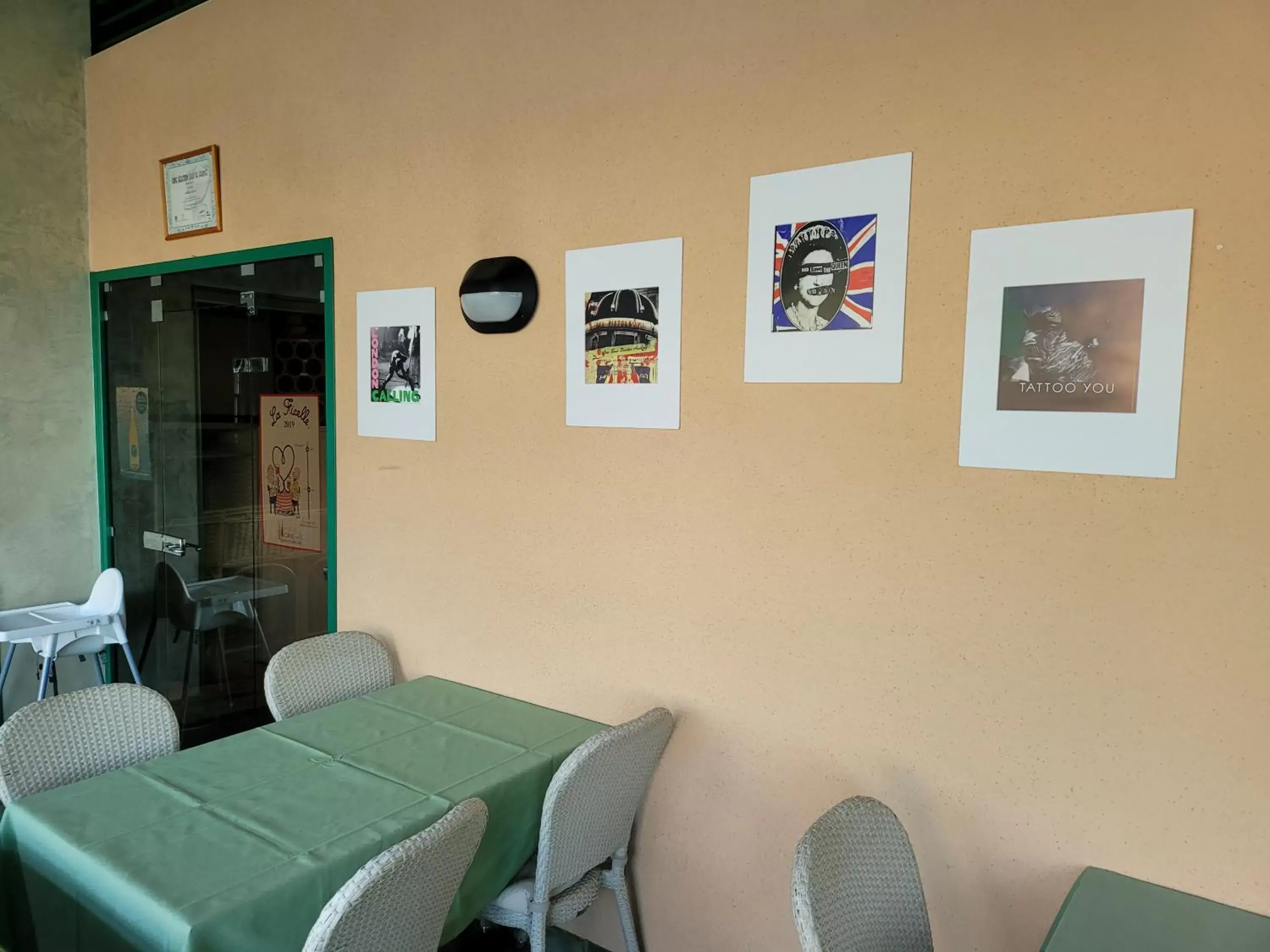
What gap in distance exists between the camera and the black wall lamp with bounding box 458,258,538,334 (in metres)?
2.21

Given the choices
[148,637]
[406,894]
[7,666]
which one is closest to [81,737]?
[406,894]

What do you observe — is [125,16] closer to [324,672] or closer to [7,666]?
[7,666]

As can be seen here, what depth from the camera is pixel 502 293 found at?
221cm

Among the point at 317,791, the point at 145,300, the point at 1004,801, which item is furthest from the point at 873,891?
the point at 145,300

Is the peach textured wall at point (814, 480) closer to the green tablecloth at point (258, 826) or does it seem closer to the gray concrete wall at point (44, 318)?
the green tablecloth at point (258, 826)

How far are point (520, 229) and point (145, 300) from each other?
2154 millimetres

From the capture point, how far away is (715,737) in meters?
1.99

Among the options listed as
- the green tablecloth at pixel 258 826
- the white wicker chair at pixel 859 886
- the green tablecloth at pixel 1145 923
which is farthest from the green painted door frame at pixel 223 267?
the green tablecloth at pixel 1145 923

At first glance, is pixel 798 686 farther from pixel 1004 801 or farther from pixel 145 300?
pixel 145 300

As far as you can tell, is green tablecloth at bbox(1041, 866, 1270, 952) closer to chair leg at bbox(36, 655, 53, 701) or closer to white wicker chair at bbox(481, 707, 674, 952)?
white wicker chair at bbox(481, 707, 674, 952)

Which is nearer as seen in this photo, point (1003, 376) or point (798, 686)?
point (1003, 376)

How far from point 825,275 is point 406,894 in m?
1.42

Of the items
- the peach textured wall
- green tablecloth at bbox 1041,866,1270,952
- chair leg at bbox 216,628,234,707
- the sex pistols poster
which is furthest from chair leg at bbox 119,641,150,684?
green tablecloth at bbox 1041,866,1270,952

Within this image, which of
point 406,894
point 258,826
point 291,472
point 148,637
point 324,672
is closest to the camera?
point 406,894
